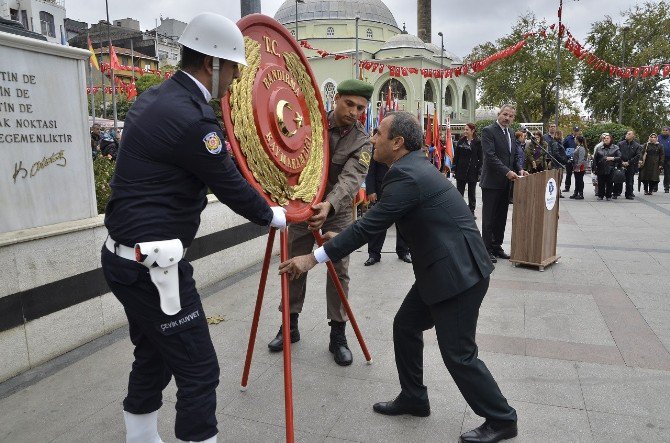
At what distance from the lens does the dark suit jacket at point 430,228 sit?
99.9 inches

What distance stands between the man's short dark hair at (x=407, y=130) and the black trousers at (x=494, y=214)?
4287 mm

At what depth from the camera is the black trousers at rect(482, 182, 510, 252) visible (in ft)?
22.1

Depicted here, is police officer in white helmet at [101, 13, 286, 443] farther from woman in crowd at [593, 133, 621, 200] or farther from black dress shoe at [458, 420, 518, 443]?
woman in crowd at [593, 133, 621, 200]

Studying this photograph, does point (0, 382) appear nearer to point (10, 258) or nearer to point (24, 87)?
point (10, 258)

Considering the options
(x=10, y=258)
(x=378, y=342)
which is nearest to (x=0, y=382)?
(x=10, y=258)

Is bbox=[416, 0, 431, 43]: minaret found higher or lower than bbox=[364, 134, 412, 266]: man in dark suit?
higher

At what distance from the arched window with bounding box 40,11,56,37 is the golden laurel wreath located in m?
51.7

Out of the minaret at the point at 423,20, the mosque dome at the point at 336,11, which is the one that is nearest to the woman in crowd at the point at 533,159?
the minaret at the point at 423,20

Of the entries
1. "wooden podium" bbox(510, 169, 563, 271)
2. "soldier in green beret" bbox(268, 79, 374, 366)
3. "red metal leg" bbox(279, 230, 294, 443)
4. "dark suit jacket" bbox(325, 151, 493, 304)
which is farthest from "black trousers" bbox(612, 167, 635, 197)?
"red metal leg" bbox(279, 230, 294, 443)

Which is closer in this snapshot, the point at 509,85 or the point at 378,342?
the point at 378,342

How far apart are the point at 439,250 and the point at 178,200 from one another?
1287 millimetres

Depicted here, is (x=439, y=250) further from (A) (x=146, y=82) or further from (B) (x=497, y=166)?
(A) (x=146, y=82)

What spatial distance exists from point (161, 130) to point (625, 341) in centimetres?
389

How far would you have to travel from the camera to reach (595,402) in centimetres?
311
